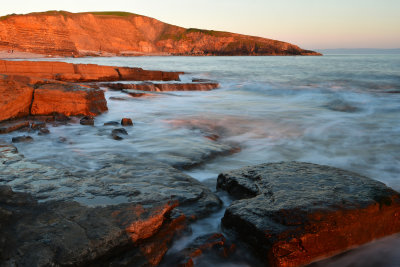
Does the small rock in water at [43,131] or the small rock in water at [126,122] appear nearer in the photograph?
the small rock in water at [43,131]

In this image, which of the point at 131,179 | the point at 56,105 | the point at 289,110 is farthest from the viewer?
the point at 289,110

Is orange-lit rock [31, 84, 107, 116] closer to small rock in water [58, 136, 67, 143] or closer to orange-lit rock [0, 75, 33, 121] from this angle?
orange-lit rock [0, 75, 33, 121]

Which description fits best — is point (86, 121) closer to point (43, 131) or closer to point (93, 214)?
point (43, 131)

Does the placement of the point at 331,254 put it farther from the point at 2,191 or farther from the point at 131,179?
the point at 2,191

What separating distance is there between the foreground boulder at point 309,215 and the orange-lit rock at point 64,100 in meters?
4.29

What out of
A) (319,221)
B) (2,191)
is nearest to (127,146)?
(2,191)

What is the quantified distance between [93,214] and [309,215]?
4.03ft

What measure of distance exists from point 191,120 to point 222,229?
4239mm

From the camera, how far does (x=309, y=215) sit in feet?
5.96

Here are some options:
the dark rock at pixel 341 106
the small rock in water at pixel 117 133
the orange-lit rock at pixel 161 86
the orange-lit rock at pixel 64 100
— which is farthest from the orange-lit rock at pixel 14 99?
the dark rock at pixel 341 106

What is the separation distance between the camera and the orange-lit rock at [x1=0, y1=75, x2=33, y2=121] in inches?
189

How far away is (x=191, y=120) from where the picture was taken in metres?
6.16

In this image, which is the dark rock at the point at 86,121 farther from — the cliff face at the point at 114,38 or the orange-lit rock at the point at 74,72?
the cliff face at the point at 114,38

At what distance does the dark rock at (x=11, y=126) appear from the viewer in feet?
14.1
